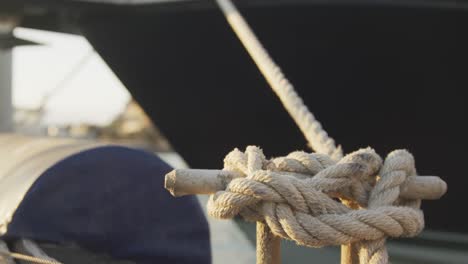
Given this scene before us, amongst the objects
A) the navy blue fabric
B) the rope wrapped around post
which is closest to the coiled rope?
the rope wrapped around post

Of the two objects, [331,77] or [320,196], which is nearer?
[320,196]

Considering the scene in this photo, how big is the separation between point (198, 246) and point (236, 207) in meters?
1.37

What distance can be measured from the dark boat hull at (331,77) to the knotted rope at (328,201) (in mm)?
3061

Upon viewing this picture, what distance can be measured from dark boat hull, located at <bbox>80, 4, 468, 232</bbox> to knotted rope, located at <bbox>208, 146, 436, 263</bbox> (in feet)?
10.0

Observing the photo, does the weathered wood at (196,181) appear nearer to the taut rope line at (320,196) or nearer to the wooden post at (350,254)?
the taut rope line at (320,196)

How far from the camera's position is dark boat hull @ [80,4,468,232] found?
4355 millimetres

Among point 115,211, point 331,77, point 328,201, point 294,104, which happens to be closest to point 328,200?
point 328,201

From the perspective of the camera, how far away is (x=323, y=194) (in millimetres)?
1375

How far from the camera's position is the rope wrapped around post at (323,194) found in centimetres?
135

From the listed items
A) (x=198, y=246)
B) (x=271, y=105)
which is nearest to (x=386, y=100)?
(x=271, y=105)

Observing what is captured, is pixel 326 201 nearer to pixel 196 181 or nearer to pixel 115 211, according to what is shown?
pixel 196 181

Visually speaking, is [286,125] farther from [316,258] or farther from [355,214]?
[355,214]

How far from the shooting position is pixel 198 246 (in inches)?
107

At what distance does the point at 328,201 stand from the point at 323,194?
18 mm
